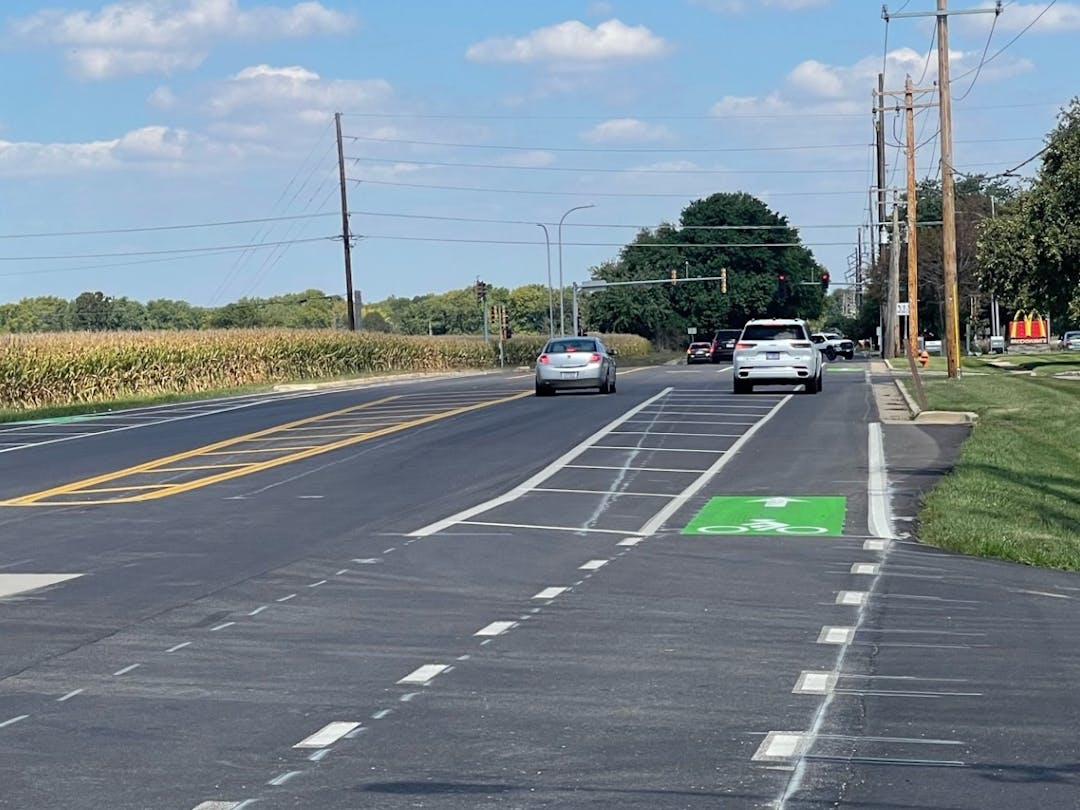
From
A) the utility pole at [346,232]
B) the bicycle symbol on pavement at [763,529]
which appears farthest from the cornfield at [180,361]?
the bicycle symbol on pavement at [763,529]

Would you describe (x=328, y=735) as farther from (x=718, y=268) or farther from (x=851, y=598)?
(x=718, y=268)

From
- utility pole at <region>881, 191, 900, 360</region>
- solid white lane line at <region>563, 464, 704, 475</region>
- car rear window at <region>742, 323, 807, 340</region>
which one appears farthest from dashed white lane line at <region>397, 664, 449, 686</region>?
utility pole at <region>881, 191, 900, 360</region>

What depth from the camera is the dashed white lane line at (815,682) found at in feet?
26.6

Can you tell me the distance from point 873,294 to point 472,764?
357 feet

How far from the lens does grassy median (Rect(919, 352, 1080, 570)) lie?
45.6ft

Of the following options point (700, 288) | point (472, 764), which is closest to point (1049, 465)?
point (472, 764)

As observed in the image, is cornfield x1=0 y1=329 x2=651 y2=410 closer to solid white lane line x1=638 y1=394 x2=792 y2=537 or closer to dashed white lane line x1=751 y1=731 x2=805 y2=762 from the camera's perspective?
solid white lane line x1=638 y1=394 x2=792 y2=537

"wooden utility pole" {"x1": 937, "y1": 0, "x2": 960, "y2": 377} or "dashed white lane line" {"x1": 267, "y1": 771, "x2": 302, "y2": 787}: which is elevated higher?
"wooden utility pole" {"x1": 937, "y1": 0, "x2": 960, "y2": 377}

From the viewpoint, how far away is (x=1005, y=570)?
12.6 meters

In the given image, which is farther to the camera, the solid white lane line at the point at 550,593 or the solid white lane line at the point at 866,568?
the solid white lane line at the point at 866,568

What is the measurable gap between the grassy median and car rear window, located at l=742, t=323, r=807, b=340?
4426 millimetres

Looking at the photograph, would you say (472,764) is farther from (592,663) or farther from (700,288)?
(700,288)

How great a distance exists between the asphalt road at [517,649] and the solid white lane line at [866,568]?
33mm

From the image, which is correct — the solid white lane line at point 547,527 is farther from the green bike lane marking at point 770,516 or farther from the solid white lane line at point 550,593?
the solid white lane line at point 550,593
